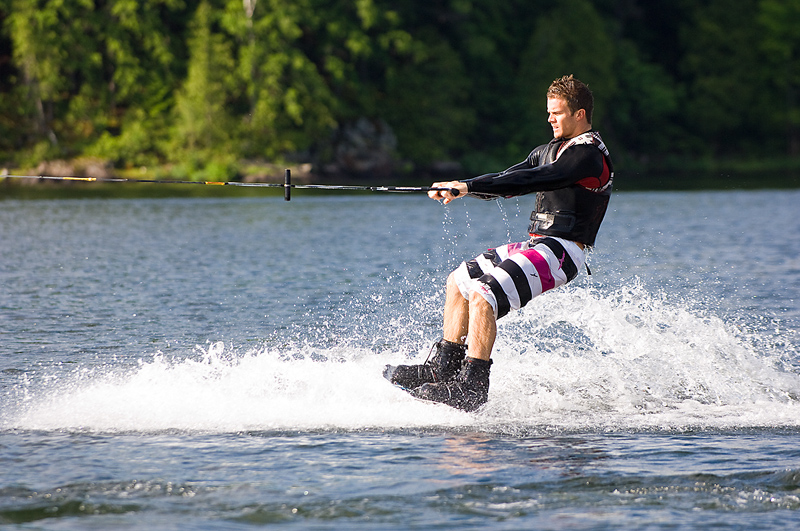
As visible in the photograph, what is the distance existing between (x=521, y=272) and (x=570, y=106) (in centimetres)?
101

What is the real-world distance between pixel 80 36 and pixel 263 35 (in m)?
8.18

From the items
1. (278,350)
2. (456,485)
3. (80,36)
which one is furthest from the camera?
(80,36)

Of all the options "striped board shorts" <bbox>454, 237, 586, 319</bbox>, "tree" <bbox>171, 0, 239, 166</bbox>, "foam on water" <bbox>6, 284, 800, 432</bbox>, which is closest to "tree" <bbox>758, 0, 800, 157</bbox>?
"tree" <bbox>171, 0, 239, 166</bbox>

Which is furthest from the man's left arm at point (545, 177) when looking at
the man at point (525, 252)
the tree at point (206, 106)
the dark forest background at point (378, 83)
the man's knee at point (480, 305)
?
the tree at point (206, 106)

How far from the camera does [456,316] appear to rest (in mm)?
6445

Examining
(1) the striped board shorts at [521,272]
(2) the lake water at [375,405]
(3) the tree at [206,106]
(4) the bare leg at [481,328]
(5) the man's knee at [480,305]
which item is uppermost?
(3) the tree at [206,106]

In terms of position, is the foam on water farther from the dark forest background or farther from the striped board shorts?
the dark forest background

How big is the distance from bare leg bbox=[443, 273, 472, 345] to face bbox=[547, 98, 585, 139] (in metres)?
1.10

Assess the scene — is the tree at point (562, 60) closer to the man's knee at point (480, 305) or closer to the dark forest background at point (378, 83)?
the dark forest background at point (378, 83)

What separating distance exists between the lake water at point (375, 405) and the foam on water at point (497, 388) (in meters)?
0.02

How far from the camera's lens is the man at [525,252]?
19.9 ft

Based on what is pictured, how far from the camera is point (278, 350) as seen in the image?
8.32 meters

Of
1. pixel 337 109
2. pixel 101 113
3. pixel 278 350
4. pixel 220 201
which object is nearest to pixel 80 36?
pixel 101 113

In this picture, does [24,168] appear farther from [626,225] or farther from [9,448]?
[9,448]
